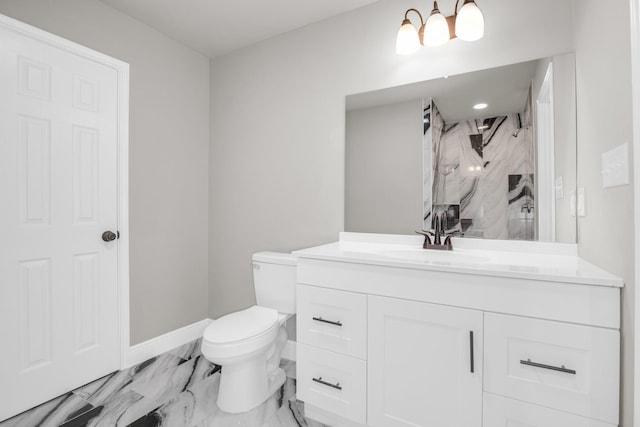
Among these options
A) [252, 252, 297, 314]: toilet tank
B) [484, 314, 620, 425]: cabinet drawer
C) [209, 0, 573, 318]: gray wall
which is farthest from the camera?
[252, 252, 297, 314]: toilet tank

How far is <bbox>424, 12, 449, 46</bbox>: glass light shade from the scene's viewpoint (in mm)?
1678

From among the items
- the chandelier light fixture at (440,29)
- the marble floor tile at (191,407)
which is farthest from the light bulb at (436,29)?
the marble floor tile at (191,407)

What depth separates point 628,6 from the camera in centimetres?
90

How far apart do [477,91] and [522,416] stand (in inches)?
60.9

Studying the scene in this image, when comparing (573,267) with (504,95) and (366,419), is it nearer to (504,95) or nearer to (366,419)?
(504,95)

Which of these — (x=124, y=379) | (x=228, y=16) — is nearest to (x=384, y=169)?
(x=228, y=16)

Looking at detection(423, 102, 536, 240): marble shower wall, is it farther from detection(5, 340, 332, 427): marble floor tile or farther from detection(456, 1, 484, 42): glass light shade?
detection(5, 340, 332, 427): marble floor tile

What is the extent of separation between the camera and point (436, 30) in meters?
1.69

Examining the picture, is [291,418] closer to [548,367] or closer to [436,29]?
[548,367]

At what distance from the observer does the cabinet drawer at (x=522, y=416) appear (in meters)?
1.07

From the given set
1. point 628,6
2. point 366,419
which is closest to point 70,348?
point 366,419

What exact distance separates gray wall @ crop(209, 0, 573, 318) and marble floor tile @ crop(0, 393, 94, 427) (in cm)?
Result: 113

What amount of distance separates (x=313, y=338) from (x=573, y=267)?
117cm

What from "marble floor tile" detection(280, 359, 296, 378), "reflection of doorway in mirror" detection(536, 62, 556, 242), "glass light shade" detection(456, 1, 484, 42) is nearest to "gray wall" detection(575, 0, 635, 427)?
"reflection of doorway in mirror" detection(536, 62, 556, 242)
